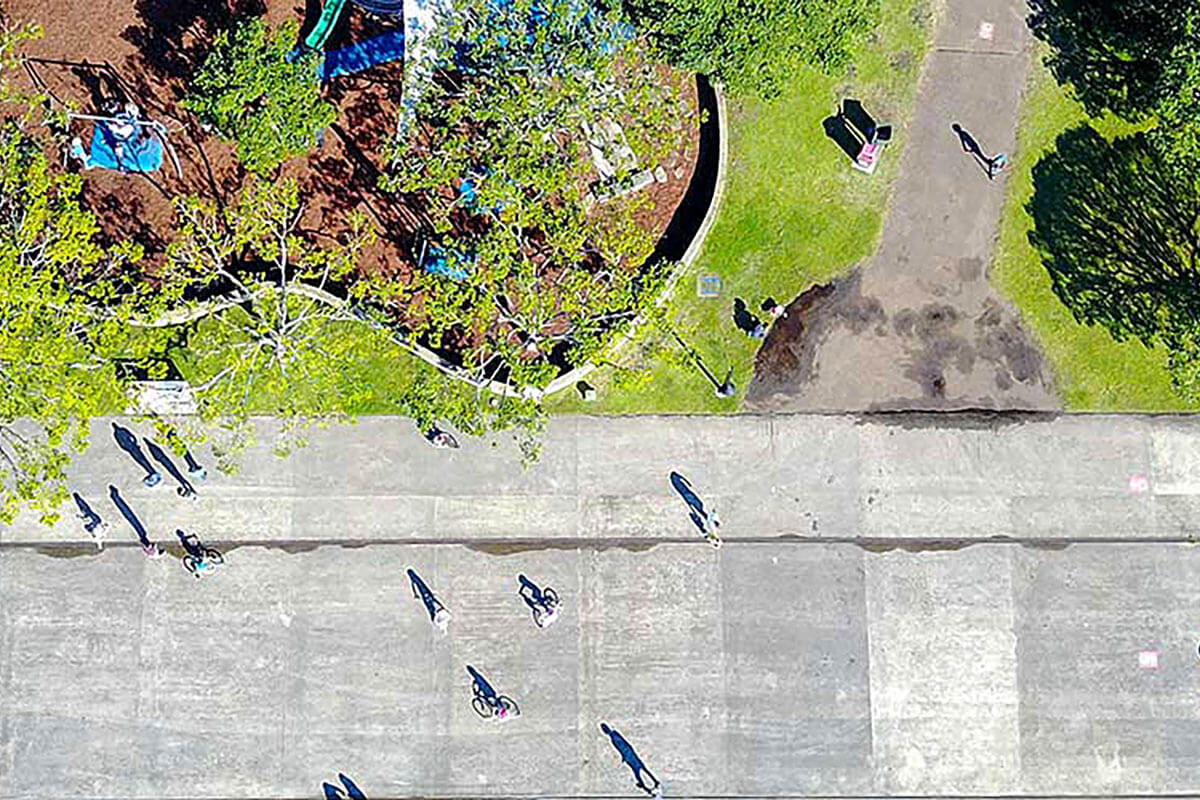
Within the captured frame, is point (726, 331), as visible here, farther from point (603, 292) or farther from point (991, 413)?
point (991, 413)

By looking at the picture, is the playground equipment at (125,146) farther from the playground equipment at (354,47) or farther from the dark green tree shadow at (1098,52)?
the dark green tree shadow at (1098,52)

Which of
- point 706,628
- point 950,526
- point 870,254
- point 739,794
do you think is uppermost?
point 870,254

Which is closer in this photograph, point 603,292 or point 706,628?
point 603,292

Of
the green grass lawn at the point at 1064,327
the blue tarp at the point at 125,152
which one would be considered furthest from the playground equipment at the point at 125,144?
the green grass lawn at the point at 1064,327

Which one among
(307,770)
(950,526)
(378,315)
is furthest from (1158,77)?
(307,770)

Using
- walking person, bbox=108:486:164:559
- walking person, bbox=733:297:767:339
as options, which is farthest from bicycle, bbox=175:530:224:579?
walking person, bbox=733:297:767:339

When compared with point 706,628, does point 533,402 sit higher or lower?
higher
